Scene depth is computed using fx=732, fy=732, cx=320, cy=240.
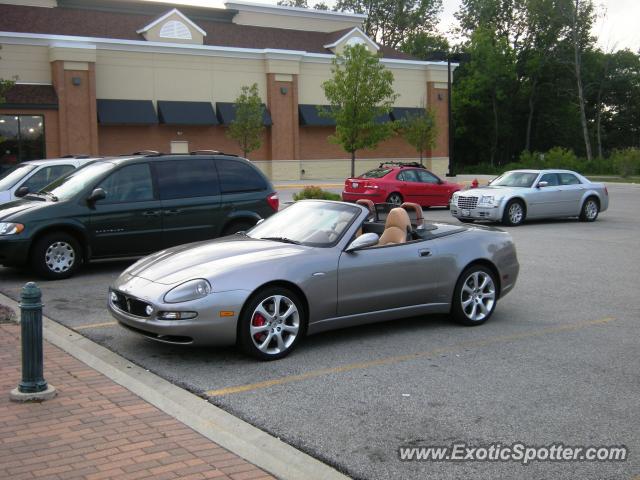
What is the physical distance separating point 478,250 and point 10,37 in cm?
3224

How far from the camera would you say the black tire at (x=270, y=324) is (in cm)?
→ 639

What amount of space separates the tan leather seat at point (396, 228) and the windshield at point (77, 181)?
512 centimetres

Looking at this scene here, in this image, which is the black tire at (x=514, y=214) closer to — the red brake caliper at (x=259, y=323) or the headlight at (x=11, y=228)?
the headlight at (x=11, y=228)

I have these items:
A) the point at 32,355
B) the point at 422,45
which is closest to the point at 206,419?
the point at 32,355

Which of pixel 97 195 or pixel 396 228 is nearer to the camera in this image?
pixel 396 228

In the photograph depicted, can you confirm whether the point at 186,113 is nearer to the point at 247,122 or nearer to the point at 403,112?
the point at 247,122

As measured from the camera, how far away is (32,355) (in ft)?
17.9

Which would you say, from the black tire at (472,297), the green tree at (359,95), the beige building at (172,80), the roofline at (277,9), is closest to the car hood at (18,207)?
the black tire at (472,297)

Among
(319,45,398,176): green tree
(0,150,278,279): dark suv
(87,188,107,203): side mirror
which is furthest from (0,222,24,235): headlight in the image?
(319,45,398,176): green tree

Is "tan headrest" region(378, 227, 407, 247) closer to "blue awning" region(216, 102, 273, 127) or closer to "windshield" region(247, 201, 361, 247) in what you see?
"windshield" region(247, 201, 361, 247)

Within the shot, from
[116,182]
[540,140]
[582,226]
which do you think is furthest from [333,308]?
[540,140]

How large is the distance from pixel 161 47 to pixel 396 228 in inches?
1310

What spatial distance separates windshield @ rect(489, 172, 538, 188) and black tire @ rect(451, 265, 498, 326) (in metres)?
12.3

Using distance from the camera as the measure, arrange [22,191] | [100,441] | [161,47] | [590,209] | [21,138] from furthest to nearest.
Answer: [161,47], [21,138], [590,209], [22,191], [100,441]
